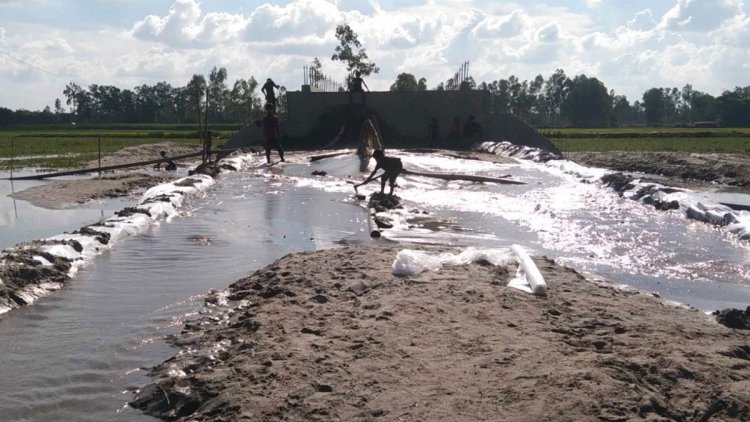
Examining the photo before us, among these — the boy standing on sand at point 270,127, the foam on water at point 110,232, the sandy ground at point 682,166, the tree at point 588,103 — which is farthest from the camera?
the tree at point 588,103

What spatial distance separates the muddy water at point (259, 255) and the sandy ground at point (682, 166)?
510 cm

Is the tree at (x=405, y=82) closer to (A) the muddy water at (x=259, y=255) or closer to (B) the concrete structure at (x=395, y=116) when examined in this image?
(B) the concrete structure at (x=395, y=116)

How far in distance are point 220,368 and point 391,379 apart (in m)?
1.17

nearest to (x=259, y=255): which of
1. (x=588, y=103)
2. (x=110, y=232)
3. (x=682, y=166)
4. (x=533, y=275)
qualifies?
(x=110, y=232)

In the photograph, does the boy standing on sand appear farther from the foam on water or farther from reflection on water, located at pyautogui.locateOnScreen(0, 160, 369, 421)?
reflection on water, located at pyautogui.locateOnScreen(0, 160, 369, 421)

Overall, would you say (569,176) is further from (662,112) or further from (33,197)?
(662,112)

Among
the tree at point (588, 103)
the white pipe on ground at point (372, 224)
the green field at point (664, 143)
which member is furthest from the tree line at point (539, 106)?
the white pipe on ground at point (372, 224)

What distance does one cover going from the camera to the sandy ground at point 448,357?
3.86 metres

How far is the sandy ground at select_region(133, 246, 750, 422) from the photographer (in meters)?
3.86

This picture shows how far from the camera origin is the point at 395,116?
103 feet

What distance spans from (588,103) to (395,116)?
247ft

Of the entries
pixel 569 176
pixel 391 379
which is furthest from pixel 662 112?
pixel 391 379

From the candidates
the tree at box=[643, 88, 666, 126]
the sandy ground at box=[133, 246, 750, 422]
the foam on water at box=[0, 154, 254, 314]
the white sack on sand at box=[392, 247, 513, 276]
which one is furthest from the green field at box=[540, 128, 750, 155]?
the tree at box=[643, 88, 666, 126]

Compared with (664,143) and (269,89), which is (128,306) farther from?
(664,143)
